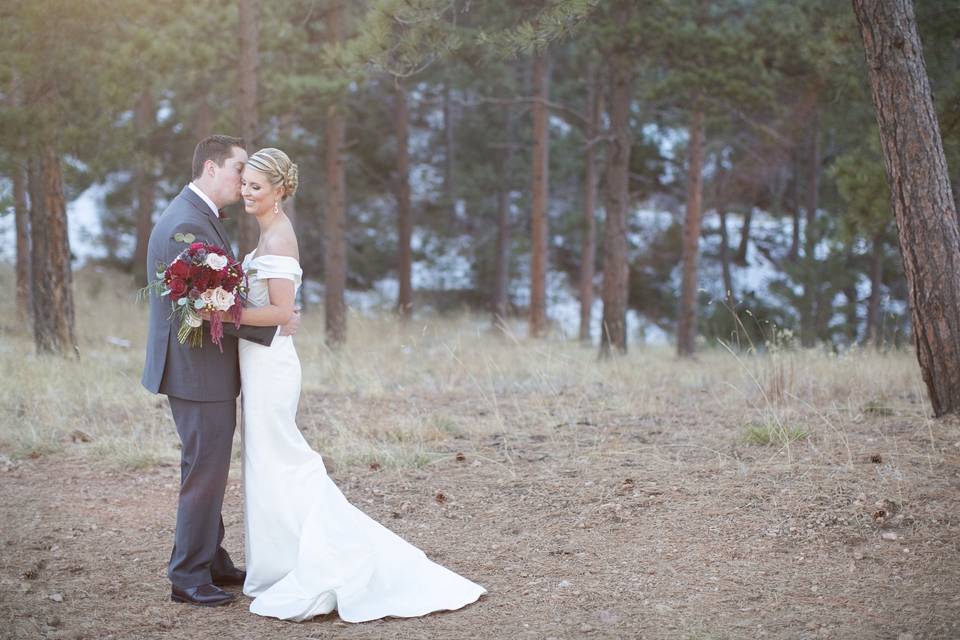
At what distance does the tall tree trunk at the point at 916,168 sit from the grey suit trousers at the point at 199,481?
503cm

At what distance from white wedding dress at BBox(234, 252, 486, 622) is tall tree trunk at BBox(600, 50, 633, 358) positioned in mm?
9029

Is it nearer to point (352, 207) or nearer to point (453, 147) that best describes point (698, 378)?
point (453, 147)

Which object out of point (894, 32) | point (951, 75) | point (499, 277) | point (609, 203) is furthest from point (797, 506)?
point (499, 277)

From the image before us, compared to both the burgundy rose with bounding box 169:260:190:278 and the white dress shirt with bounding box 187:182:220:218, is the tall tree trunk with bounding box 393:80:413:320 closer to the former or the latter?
the white dress shirt with bounding box 187:182:220:218

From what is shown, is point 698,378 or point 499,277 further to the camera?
point 499,277

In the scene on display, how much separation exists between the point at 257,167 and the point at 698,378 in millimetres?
7559

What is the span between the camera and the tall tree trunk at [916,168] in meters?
6.74

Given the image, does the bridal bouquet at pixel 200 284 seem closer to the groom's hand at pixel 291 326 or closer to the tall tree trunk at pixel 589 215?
the groom's hand at pixel 291 326

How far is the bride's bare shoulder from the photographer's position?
4641mm

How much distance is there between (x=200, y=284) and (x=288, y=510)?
4.13ft

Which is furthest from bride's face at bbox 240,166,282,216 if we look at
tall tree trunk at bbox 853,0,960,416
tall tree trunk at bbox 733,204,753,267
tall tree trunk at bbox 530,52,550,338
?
tall tree trunk at bbox 733,204,753,267

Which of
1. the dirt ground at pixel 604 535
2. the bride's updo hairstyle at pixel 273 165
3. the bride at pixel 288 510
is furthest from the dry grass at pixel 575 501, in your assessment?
the bride's updo hairstyle at pixel 273 165

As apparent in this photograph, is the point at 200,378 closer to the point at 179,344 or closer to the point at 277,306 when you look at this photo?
the point at 179,344

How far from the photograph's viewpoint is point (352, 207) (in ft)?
94.2
